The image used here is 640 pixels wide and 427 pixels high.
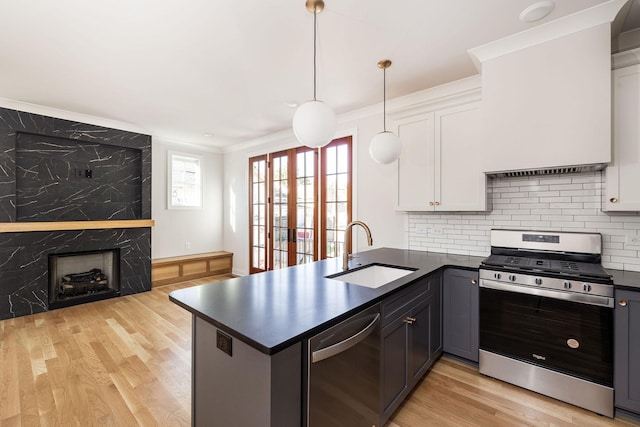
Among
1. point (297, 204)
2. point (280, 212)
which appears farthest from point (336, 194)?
point (280, 212)

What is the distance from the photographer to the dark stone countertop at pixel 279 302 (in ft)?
3.63

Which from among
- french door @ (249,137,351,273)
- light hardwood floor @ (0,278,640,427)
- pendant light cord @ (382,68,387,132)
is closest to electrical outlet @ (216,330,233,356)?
light hardwood floor @ (0,278,640,427)

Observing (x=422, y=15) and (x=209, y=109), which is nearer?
(x=422, y=15)

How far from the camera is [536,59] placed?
215 centimetres

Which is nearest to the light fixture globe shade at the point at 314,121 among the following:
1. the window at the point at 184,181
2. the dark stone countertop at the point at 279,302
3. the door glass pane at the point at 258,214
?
the dark stone countertop at the point at 279,302

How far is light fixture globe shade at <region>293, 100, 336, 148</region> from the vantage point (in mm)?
1721

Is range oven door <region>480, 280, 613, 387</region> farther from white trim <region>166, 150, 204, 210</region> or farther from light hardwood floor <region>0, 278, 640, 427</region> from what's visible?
white trim <region>166, 150, 204, 210</region>

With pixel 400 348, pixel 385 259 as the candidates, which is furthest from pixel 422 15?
pixel 400 348

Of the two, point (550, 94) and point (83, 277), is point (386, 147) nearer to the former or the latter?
point (550, 94)

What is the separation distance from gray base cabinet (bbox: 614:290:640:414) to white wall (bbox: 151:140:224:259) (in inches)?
229

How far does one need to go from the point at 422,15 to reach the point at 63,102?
13.6 ft

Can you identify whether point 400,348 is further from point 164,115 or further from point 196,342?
point 164,115

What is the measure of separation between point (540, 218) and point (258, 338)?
268cm

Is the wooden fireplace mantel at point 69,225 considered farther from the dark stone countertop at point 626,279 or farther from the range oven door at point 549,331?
the dark stone countertop at point 626,279
